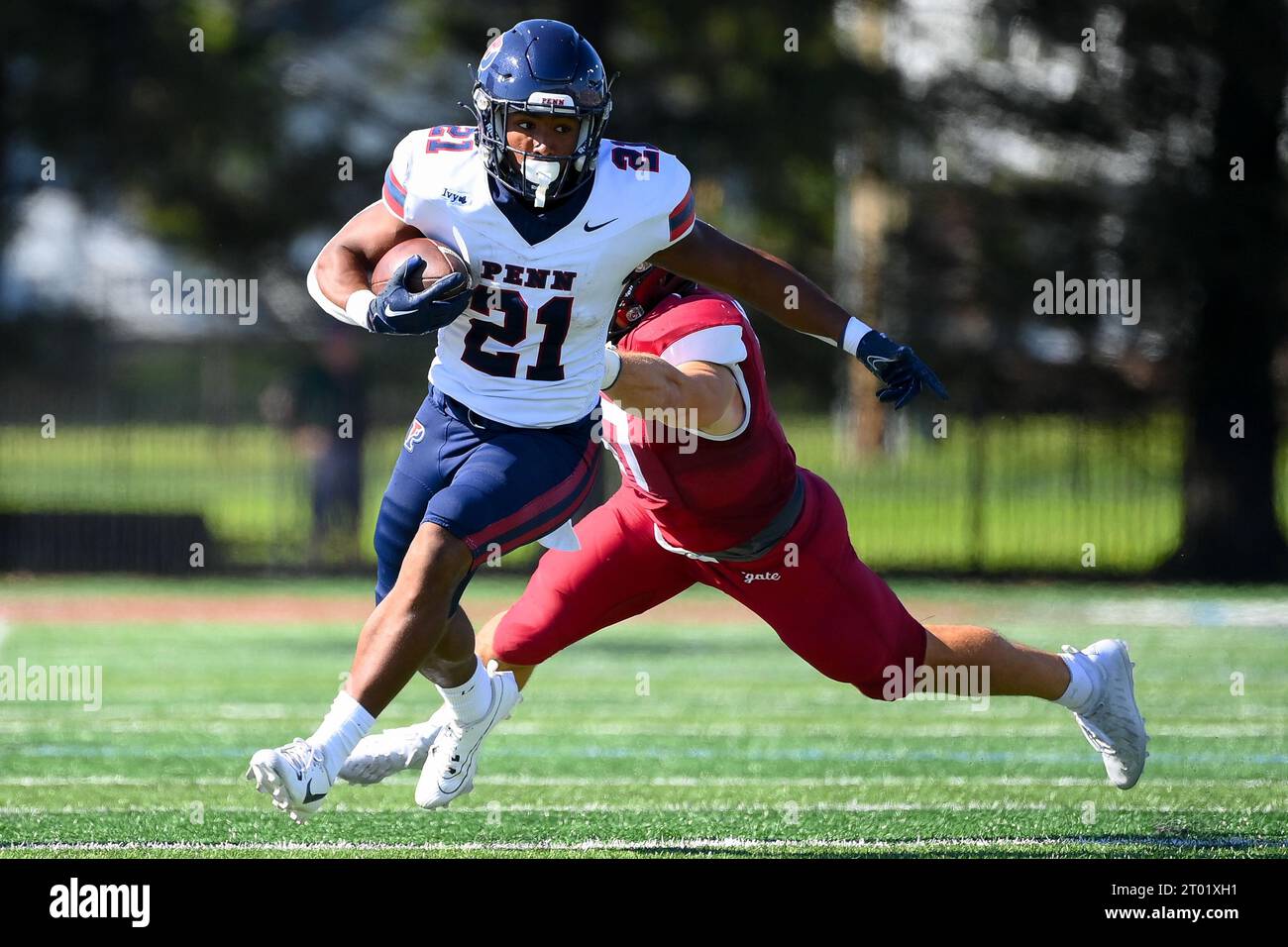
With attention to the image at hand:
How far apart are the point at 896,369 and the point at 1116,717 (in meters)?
1.21

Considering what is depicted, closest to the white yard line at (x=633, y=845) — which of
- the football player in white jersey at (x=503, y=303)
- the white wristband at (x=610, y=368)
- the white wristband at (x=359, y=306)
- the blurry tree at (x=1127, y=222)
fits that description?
the football player in white jersey at (x=503, y=303)

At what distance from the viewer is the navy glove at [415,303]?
155 inches

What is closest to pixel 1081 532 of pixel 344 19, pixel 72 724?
pixel 344 19

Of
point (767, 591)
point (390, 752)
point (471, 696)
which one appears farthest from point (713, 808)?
point (390, 752)

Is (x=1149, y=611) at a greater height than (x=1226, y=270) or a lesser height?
Answer: lesser

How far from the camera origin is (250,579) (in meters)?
14.3

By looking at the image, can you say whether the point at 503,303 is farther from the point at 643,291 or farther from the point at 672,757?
the point at 672,757

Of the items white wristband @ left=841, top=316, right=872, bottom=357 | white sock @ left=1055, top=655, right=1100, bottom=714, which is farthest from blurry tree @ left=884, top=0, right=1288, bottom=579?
white wristband @ left=841, top=316, right=872, bottom=357

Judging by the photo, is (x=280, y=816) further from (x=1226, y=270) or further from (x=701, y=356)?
(x=1226, y=270)

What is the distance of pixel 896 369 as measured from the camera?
4.72 metres

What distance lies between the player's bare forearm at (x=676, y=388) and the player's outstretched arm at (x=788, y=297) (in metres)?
0.25

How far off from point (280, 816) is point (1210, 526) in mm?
11387

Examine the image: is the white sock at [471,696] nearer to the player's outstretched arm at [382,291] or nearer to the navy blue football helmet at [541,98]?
the player's outstretched arm at [382,291]

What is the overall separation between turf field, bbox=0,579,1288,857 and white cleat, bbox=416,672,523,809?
11 centimetres
